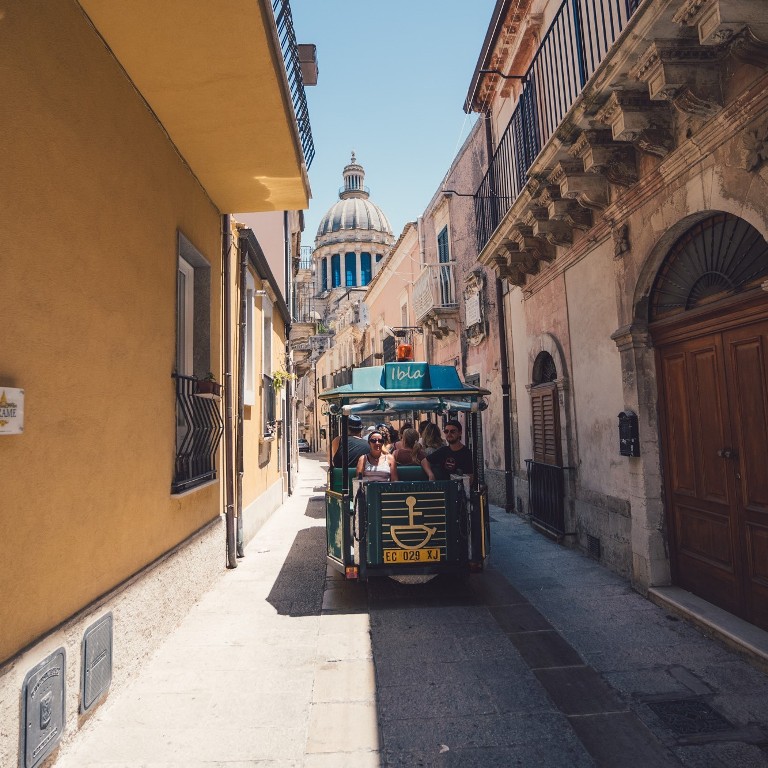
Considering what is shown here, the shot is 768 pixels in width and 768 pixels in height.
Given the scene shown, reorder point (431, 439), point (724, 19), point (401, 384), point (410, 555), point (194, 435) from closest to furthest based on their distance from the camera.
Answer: point (724, 19), point (410, 555), point (194, 435), point (401, 384), point (431, 439)

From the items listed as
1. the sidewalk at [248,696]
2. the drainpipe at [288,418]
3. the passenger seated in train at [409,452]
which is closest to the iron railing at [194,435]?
the sidewalk at [248,696]

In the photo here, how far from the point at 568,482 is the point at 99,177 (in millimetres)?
6612

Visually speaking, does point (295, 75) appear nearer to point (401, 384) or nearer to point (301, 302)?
Result: point (401, 384)

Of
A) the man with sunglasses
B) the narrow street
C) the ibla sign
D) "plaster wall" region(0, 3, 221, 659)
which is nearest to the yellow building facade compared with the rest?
"plaster wall" region(0, 3, 221, 659)

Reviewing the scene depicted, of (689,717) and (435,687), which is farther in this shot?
(435,687)

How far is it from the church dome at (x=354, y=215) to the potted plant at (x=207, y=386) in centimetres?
6445

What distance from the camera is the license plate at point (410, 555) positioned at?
578cm

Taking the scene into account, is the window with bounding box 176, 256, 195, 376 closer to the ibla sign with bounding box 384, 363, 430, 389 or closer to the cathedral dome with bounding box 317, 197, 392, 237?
the ibla sign with bounding box 384, 363, 430, 389

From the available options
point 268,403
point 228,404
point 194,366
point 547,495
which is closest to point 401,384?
point 194,366

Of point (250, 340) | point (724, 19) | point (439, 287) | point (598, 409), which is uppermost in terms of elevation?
point (439, 287)

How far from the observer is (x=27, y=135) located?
2.99 metres

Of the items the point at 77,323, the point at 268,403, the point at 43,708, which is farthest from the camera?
the point at 268,403

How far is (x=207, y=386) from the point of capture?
241 inches

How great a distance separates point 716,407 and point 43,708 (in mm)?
5240
